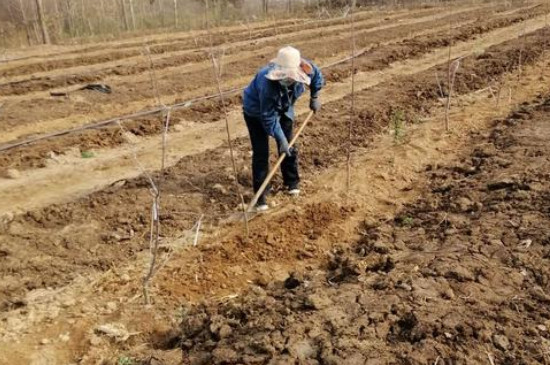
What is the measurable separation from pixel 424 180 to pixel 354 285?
8.15ft

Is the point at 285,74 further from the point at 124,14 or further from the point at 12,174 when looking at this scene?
the point at 124,14

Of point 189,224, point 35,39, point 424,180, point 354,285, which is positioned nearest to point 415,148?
point 424,180

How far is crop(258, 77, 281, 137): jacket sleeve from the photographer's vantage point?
13.5 feet

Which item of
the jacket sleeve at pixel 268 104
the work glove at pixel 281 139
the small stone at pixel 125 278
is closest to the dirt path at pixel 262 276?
the small stone at pixel 125 278

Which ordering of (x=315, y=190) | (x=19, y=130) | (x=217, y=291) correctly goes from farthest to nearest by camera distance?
(x=19, y=130), (x=315, y=190), (x=217, y=291)

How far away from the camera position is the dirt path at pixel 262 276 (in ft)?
10.2

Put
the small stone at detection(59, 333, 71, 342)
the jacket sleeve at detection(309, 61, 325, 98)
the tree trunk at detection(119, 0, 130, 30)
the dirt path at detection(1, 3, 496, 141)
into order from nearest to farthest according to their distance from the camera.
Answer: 1. the small stone at detection(59, 333, 71, 342)
2. the jacket sleeve at detection(309, 61, 325, 98)
3. the dirt path at detection(1, 3, 496, 141)
4. the tree trunk at detection(119, 0, 130, 30)

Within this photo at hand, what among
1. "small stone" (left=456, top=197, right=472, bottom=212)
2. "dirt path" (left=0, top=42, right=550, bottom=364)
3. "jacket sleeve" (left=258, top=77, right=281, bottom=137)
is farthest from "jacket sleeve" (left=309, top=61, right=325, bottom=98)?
"small stone" (left=456, top=197, right=472, bottom=212)

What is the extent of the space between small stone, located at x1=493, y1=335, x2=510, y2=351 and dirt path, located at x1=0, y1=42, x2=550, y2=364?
34 millimetres

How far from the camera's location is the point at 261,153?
15.4ft

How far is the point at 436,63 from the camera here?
10578 millimetres

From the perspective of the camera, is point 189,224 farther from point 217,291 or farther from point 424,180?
point 424,180

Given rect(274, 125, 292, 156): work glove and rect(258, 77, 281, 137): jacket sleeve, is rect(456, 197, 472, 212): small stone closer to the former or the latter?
rect(274, 125, 292, 156): work glove

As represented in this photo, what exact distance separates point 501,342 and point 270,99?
7.85 ft
